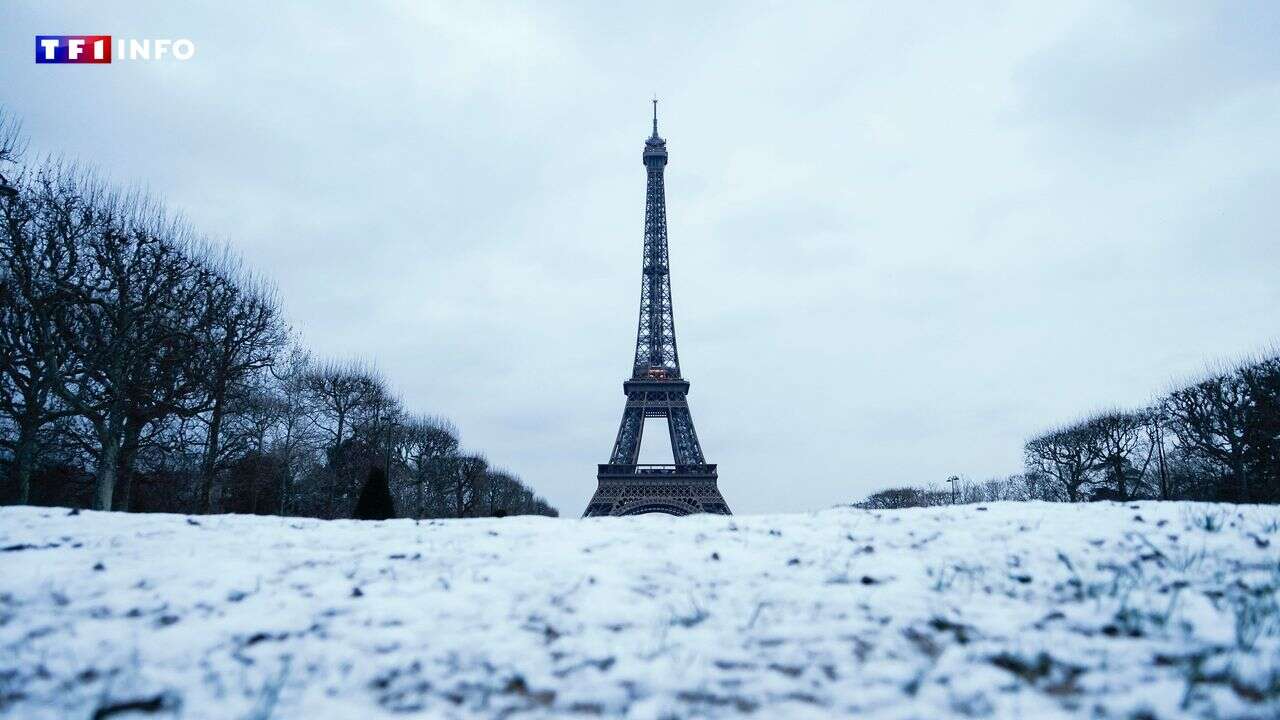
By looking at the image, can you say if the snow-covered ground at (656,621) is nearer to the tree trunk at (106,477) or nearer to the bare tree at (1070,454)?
the tree trunk at (106,477)

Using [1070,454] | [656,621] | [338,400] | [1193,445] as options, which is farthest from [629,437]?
[656,621]

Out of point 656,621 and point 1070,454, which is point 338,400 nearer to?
point 656,621

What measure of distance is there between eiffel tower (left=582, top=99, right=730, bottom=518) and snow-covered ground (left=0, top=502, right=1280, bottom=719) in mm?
40544

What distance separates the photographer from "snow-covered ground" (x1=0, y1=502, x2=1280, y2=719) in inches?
150

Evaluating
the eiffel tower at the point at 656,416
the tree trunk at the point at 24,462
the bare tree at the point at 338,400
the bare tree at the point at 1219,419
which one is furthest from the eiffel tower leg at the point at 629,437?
the tree trunk at the point at 24,462

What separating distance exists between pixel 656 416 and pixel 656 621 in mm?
50896

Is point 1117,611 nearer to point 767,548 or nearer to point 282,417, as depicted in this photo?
point 767,548

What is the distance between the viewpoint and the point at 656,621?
4945 millimetres

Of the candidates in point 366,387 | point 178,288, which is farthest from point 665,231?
point 178,288

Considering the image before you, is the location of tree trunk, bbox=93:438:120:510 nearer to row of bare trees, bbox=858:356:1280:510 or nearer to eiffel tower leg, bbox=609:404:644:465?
row of bare trees, bbox=858:356:1280:510

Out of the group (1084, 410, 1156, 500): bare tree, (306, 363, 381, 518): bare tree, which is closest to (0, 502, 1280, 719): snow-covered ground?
(306, 363, 381, 518): bare tree

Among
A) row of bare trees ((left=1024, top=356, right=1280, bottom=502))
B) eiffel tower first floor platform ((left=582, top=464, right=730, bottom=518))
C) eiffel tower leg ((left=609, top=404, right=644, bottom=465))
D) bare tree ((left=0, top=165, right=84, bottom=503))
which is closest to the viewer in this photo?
bare tree ((left=0, top=165, right=84, bottom=503))

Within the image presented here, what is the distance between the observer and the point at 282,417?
123ft

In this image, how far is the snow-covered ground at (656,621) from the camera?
3.81 meters
